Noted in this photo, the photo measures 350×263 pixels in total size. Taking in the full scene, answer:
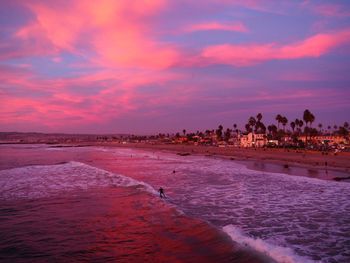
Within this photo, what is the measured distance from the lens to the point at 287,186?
24.0 m

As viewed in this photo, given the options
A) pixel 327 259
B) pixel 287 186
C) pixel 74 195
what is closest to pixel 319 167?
pixel 287 186

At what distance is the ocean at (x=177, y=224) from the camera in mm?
10172

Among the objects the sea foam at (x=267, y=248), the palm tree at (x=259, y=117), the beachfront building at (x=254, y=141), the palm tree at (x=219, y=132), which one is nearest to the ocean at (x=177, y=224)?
the sea foam at (x=267, y=248)

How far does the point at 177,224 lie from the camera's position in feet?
44.8

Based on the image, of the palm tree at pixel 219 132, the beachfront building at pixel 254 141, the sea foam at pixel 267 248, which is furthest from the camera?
the palm tree at pixel 219 132

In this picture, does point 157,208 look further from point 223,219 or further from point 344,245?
point 344,245

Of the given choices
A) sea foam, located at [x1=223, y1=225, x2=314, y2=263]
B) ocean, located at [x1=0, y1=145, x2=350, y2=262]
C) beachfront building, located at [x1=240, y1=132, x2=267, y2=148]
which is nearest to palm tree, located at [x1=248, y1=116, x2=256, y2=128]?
beachfront building, located at [x1=240, y1=132, x2=267, y2=148]

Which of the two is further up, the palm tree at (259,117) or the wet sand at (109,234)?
the palm tree at (259,117)

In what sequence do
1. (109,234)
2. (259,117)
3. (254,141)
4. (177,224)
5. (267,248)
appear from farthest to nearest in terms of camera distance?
1. (259,117)
2. (254,141)
3. (177,224)
4. (109,234)
5. (267,248)

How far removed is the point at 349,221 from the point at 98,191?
1452cm

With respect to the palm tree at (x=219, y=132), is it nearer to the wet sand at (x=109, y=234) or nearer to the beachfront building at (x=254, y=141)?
the beachfront building at (x=254, y=141)

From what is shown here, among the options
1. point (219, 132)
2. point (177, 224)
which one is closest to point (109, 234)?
point (177, 224)

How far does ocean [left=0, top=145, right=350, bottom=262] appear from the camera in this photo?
10.2 meters

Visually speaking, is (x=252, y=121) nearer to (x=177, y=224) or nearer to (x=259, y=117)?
(x=259, y=117)
